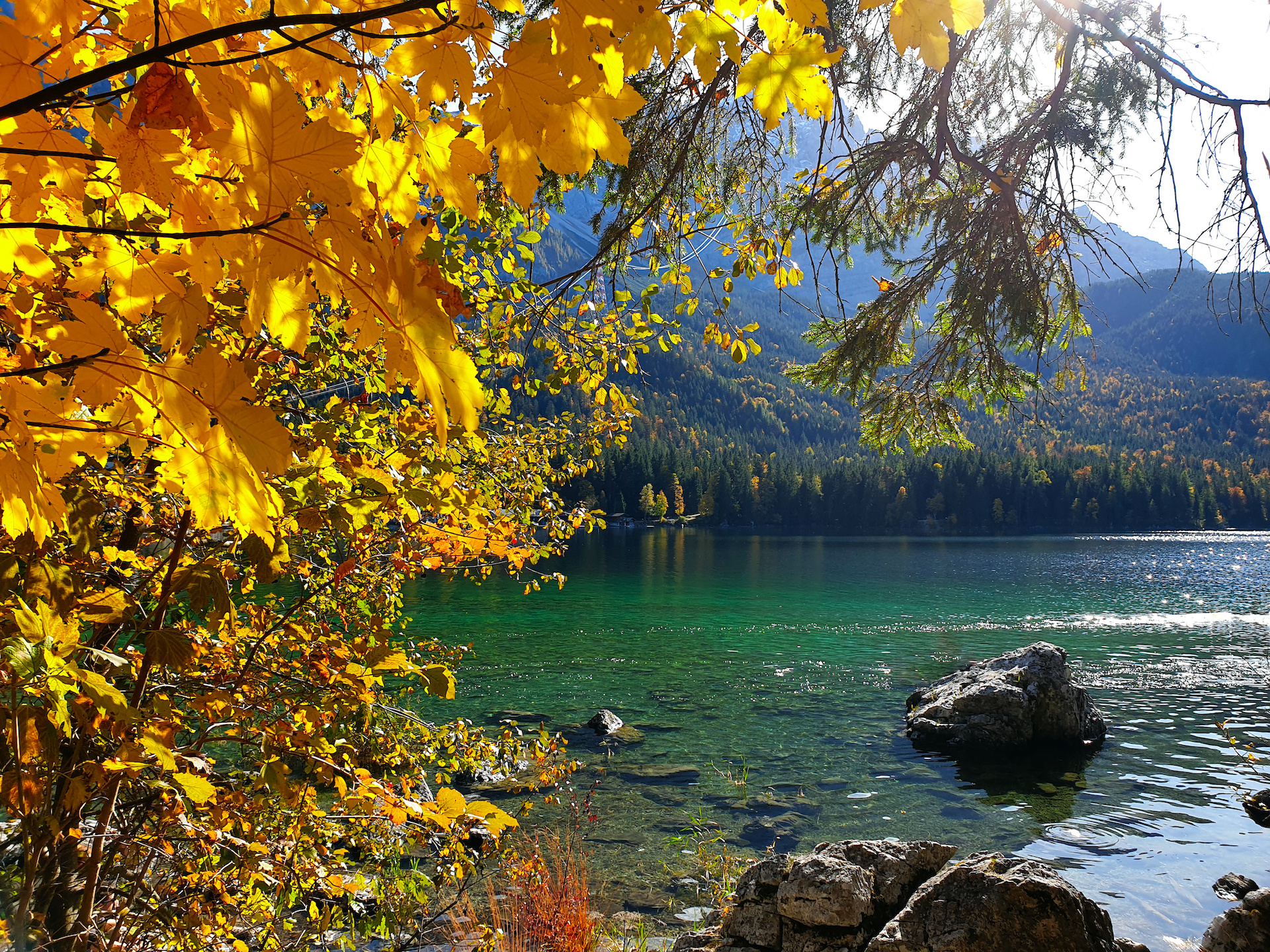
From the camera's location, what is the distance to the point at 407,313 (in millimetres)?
711

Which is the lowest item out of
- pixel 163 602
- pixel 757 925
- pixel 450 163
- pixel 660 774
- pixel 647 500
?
pixel 660 774

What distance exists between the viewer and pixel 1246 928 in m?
4.78

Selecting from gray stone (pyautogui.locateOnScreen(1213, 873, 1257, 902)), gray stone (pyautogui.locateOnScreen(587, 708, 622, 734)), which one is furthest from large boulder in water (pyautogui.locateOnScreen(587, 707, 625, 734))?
gray stone (pyautogui.locateOnScreen(1213, 873, 1257, 902))

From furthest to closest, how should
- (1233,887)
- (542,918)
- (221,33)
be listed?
(1233,887), (542,918), (221,33)

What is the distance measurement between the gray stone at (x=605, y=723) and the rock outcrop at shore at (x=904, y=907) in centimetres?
1001

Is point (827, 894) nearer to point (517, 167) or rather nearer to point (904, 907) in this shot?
point (904, 907)

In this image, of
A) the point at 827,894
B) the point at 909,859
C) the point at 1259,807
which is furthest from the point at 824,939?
the point at 1259,807

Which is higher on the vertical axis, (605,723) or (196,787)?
(196,787)

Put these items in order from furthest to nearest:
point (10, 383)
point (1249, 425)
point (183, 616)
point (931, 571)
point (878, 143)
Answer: point (1249, 425) → point (931, 571) → point (878, 143) → point (183, 616) → point (10, 383)

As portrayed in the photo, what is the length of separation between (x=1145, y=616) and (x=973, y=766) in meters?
23.7

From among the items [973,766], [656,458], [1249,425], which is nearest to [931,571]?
[973,766]

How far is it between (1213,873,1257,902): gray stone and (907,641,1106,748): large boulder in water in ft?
17.7

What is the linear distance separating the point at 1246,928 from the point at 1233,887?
4.08 meters

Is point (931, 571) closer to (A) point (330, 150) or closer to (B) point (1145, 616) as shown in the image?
(B) point (1145, 616)
